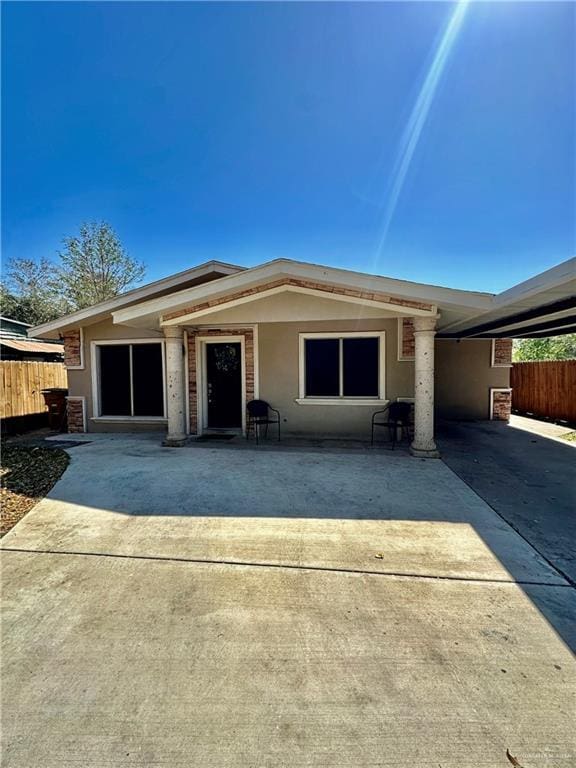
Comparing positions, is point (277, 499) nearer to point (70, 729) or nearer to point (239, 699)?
point (239, 699)

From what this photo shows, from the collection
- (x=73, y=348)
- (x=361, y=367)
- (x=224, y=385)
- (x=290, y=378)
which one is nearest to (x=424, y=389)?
(x=361, y=367)

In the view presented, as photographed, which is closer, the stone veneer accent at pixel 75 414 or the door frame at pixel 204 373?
the door frame at pixel 204 373

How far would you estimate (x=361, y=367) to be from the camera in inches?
307

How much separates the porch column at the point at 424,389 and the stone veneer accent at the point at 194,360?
370 centimetres

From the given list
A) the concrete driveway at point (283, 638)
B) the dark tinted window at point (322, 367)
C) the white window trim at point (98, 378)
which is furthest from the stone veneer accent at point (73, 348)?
the concrete driveway at point (283, 638)

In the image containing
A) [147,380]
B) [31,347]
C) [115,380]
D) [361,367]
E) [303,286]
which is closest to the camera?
[303,286]

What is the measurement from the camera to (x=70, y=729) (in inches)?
64.6

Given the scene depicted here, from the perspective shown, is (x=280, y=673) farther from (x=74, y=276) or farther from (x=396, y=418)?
(x=74, y=276)

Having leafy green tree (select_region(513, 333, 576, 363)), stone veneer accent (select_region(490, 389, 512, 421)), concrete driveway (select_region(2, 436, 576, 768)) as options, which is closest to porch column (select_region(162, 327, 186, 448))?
concrete driveway (select_region(2, 436, 576, 768))

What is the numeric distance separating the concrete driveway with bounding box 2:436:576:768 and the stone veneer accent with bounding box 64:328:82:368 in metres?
6.09

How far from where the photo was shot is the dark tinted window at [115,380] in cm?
929

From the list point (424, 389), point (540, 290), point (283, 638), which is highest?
point (540, 290)

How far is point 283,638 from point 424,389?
4.96 metres

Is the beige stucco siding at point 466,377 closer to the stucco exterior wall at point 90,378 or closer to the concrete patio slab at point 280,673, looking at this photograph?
the stucco exterior wall at point 90,378
